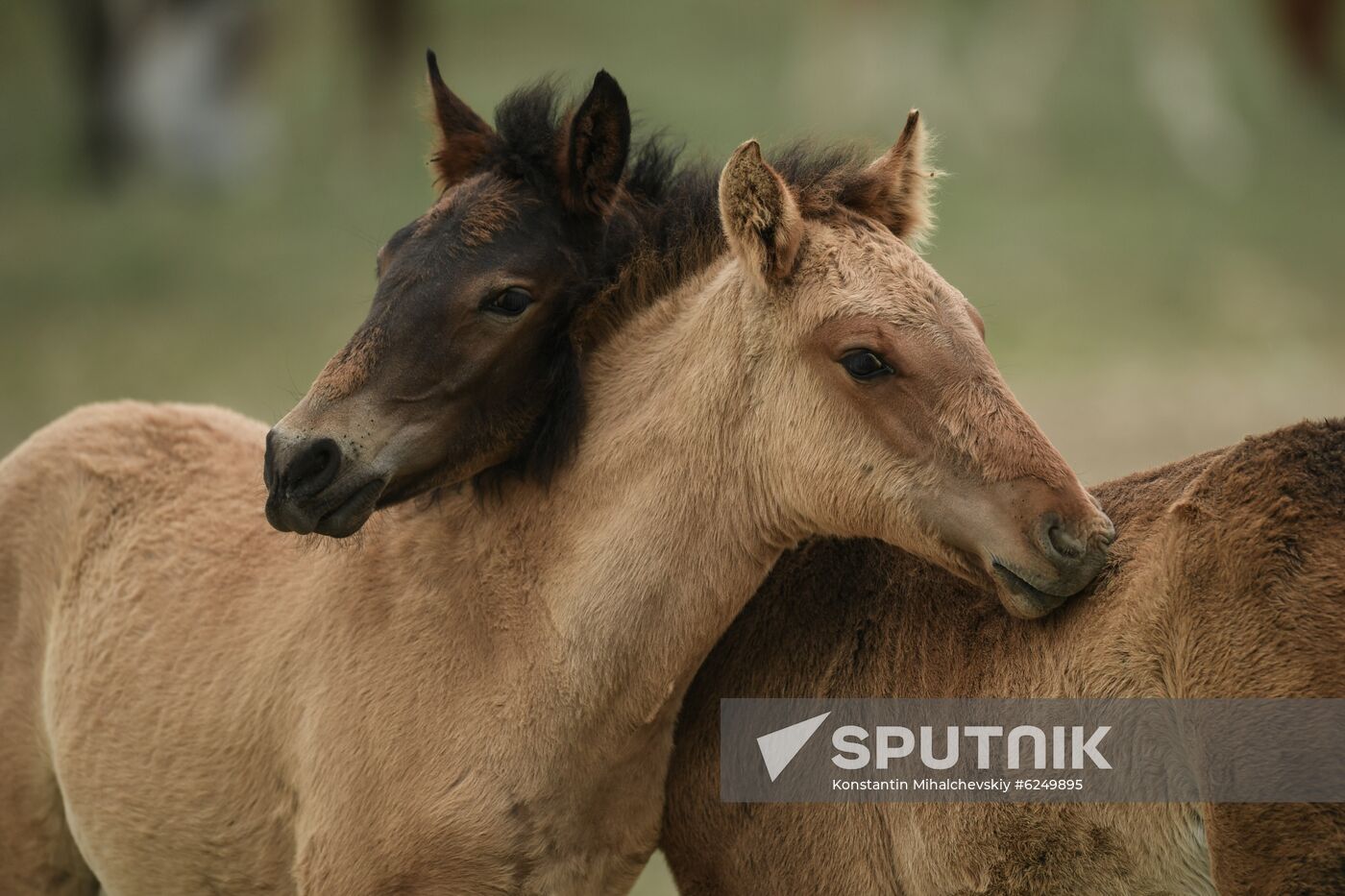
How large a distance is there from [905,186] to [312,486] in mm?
1841

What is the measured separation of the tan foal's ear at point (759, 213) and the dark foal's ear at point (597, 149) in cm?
51

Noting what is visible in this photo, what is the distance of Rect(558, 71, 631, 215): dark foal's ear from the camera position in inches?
164

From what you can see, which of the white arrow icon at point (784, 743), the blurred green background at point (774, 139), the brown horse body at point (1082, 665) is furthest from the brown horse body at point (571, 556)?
the blurred green background at point (774, 139)

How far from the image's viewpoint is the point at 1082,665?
3.50 metres

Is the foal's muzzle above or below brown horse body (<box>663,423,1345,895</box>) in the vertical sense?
above

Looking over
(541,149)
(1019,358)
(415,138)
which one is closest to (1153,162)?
(1019,358)

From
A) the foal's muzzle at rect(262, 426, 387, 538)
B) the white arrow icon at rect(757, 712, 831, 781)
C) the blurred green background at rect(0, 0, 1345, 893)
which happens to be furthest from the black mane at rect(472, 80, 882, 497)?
the blurred green background at rect(0, 0, 1345, 893)

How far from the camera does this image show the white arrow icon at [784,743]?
405 cm

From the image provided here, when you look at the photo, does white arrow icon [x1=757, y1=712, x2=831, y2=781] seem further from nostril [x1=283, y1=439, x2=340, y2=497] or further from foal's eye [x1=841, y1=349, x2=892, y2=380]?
nostril [x1=283, y1=439, x2=340, y2=497]

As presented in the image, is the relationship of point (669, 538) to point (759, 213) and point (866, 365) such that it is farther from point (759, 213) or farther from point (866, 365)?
point (759, 213)

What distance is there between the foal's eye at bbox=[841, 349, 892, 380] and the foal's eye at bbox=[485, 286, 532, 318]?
921 millimetres

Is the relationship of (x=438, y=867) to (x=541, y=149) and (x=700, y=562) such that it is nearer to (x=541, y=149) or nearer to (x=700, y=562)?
(x=700, y=562)

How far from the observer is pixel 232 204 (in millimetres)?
22250

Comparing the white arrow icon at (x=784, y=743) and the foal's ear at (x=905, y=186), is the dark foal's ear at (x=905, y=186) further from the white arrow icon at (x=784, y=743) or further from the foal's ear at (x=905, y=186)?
the white arrow icon at (x=784, y=743)
